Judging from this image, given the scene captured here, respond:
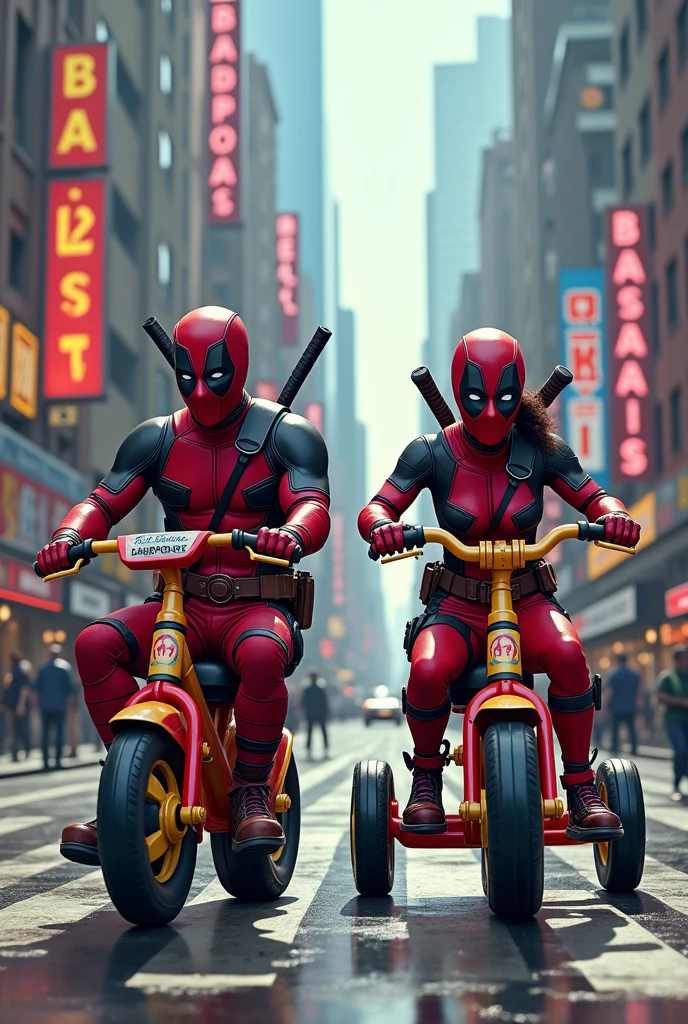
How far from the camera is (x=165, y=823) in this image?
4.77 metres

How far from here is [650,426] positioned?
3388 cm

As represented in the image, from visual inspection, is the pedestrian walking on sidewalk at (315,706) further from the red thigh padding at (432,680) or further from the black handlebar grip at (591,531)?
the black handlebar grip at (591,531)

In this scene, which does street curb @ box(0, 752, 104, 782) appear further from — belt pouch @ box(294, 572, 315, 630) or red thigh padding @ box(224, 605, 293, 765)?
red thigh padding @ box(224, 605, 293, 765)

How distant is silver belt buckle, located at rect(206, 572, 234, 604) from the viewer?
5.35 m

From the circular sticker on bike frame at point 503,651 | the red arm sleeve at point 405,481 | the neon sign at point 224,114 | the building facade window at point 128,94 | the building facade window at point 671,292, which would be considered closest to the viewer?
the circular sticker on bike frame at point 503,651

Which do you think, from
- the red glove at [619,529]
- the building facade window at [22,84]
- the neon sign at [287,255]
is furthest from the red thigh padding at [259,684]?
the neon sign at [287,255]

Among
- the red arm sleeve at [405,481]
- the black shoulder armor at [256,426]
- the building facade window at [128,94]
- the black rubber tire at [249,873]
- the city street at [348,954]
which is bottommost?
the city street at [348,954]

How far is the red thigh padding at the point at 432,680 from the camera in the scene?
5.37 meters

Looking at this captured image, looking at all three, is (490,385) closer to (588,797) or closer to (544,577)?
(544,577)

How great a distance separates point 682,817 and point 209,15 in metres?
45.6

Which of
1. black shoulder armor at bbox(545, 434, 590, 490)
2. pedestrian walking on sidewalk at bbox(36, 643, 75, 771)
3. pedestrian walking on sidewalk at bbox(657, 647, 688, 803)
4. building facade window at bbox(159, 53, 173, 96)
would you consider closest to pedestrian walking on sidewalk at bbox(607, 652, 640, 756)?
pedestrian walking on sidewalk at bbox(657, 647, 688, 803)

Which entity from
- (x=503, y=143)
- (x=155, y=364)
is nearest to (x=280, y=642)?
(x=155, y=364)

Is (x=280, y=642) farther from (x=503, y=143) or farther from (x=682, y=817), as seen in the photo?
(x=503, y=143)

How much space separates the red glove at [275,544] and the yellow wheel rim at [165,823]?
2.77 ft
